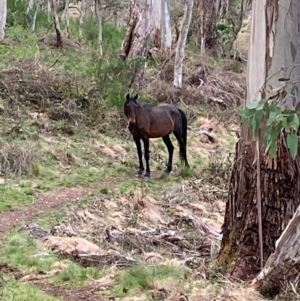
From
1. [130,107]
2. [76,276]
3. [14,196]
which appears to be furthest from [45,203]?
[76,276]

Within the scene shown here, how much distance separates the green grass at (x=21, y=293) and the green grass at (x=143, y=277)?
0.57m

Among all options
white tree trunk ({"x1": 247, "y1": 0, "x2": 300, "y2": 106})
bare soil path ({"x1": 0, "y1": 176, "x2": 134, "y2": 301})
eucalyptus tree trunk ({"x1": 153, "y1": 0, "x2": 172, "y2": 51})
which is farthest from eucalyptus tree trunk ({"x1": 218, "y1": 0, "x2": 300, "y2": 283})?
eucalyptus tree trunk ({"x1": 153, "y1": 0, "x2": 172, "y2": 51})

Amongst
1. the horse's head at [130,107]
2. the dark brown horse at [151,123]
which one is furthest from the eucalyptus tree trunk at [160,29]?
the horse's head at [130,107]

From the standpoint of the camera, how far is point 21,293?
5.47 m

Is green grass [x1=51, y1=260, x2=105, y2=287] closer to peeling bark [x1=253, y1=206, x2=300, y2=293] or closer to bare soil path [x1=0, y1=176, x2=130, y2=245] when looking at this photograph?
bare soil path [x1=0, y1=176, x2=130, y2=245]

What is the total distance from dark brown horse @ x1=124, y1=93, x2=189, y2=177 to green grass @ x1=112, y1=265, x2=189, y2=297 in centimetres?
648

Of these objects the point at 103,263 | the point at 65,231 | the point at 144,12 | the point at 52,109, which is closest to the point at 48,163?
the point at 52,109

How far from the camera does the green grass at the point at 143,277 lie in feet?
18.3

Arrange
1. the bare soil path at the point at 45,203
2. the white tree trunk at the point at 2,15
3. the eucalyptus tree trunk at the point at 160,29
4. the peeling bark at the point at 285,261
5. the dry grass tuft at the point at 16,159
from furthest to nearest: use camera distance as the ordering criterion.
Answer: the eucalyptus tree trunk at the point at 160,29 → the white tree trunk at the point at 2,15 → the dry grass tuft at the point at 16,159 → the bare soil path at the point at 45,203 → the peeling bark at the point at 285,261

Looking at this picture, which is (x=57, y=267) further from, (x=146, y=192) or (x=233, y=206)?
(x=146, y=192)

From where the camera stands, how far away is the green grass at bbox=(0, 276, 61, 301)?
17.6 feet

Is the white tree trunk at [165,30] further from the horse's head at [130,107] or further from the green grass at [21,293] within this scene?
the green grass at [21,293]

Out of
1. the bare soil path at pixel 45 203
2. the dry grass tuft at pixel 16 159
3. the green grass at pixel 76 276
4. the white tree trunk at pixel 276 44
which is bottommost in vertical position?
the bare soil path at pixel 45 203

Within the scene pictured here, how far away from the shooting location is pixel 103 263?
655cm
